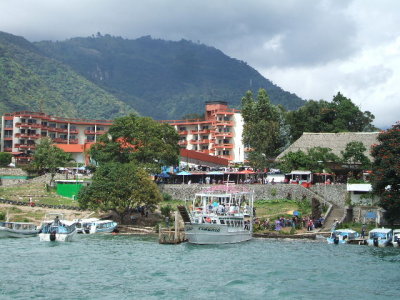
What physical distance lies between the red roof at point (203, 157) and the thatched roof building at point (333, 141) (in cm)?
2378

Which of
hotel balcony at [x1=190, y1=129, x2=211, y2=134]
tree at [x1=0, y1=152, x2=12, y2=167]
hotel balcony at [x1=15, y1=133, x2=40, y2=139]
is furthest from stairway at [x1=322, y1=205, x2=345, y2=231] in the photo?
hotel balcony at [x1=15, y1=133, x2=40, y2=139]

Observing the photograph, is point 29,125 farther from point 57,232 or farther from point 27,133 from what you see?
point 57,232

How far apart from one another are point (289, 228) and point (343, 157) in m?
24.3

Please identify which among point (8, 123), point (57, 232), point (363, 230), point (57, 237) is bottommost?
point (57, 237)

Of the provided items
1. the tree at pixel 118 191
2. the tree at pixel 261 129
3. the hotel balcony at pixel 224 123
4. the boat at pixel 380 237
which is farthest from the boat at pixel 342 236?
the hotel balcony at pixel 224 123

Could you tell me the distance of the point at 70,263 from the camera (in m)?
53.2

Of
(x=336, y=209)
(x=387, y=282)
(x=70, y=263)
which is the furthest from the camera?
(x=336, y=209)

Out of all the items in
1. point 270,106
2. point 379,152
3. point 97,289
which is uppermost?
point 270,106

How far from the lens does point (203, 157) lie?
5000 inches

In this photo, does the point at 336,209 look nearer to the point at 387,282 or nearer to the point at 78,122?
the point at 387,282

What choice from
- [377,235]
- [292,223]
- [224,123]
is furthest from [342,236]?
[224,123]

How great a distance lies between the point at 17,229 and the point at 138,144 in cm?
2947

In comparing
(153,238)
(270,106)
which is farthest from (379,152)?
(270,106)

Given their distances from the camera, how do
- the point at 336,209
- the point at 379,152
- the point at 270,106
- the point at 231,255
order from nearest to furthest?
the point at 231,255 → the point at 379,152 → the point at 336,209 → the point at 270,106
